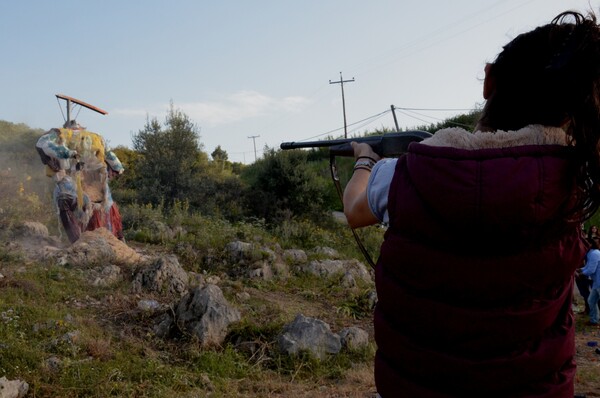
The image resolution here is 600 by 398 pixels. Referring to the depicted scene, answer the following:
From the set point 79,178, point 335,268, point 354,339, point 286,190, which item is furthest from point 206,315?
point 286,190

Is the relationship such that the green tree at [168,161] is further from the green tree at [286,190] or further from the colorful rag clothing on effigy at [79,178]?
the colorful rag clothing on effigy at [79,178]

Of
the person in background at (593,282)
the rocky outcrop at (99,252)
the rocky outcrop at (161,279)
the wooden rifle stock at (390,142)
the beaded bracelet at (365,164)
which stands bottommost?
the person in background at (593,282)

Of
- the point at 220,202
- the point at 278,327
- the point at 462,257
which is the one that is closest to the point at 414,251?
the point at 462,257

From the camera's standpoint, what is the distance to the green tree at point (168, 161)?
14039 millimetres

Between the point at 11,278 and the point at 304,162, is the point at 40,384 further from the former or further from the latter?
the point at 304,162

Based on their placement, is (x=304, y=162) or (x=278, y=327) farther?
(x=304, y=162)

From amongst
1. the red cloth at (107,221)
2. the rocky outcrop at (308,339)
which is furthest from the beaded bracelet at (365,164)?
the red cloth at (107,221)

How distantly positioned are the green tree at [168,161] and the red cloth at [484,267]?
12844mm

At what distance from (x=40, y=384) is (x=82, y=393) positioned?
1.04ft

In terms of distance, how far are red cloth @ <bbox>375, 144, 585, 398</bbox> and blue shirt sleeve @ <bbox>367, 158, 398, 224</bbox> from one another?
0.23 ft

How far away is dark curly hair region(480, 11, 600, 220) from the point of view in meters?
1.17

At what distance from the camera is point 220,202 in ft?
47.0

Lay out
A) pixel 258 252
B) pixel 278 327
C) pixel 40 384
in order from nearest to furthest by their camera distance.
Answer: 1. pixel 40 384
2. pixel 278 327
3. pixel 258 252

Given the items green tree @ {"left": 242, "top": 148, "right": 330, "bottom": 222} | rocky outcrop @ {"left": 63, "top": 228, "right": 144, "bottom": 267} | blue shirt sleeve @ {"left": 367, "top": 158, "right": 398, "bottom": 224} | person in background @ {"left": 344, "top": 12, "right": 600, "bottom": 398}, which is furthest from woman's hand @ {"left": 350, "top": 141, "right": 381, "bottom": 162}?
green tree @ {"left": 242, "top": 148, "right": 330, "bottom": 222}
